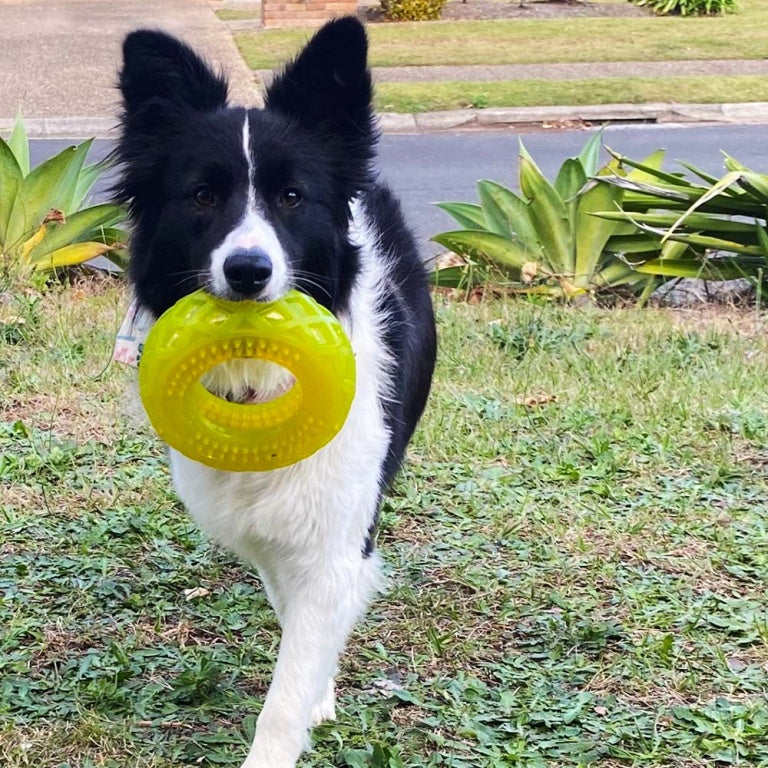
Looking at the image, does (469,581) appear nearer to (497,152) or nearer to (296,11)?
(497,152)

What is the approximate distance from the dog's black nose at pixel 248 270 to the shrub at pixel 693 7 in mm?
19270

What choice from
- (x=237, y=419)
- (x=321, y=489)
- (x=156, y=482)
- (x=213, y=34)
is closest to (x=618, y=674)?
(x=321, y=489)

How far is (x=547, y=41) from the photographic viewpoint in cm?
1727

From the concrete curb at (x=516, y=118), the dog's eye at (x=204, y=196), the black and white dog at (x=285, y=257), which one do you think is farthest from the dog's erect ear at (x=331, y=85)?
the concrete curb at (x=516, y=118)

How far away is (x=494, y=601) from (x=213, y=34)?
16.0 m

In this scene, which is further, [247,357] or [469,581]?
[469,581]

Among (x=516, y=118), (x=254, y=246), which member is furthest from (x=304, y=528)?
(x=516, y=118)

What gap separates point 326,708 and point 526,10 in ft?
62.2

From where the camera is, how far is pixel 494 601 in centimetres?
388

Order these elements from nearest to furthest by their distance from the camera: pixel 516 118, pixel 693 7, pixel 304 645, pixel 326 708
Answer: pixel 304 645
pixel 326 708
pixel 516 118
pixel 693 7

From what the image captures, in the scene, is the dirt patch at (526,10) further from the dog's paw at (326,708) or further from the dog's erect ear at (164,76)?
the dog's paw at (326,708)

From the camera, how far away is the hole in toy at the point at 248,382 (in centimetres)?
302

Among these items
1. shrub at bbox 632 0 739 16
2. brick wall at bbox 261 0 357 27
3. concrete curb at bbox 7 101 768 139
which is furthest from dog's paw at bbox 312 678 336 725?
shrub at bbox 632 0 739 16

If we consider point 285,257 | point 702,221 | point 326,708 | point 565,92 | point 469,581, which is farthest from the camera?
point 565,92
